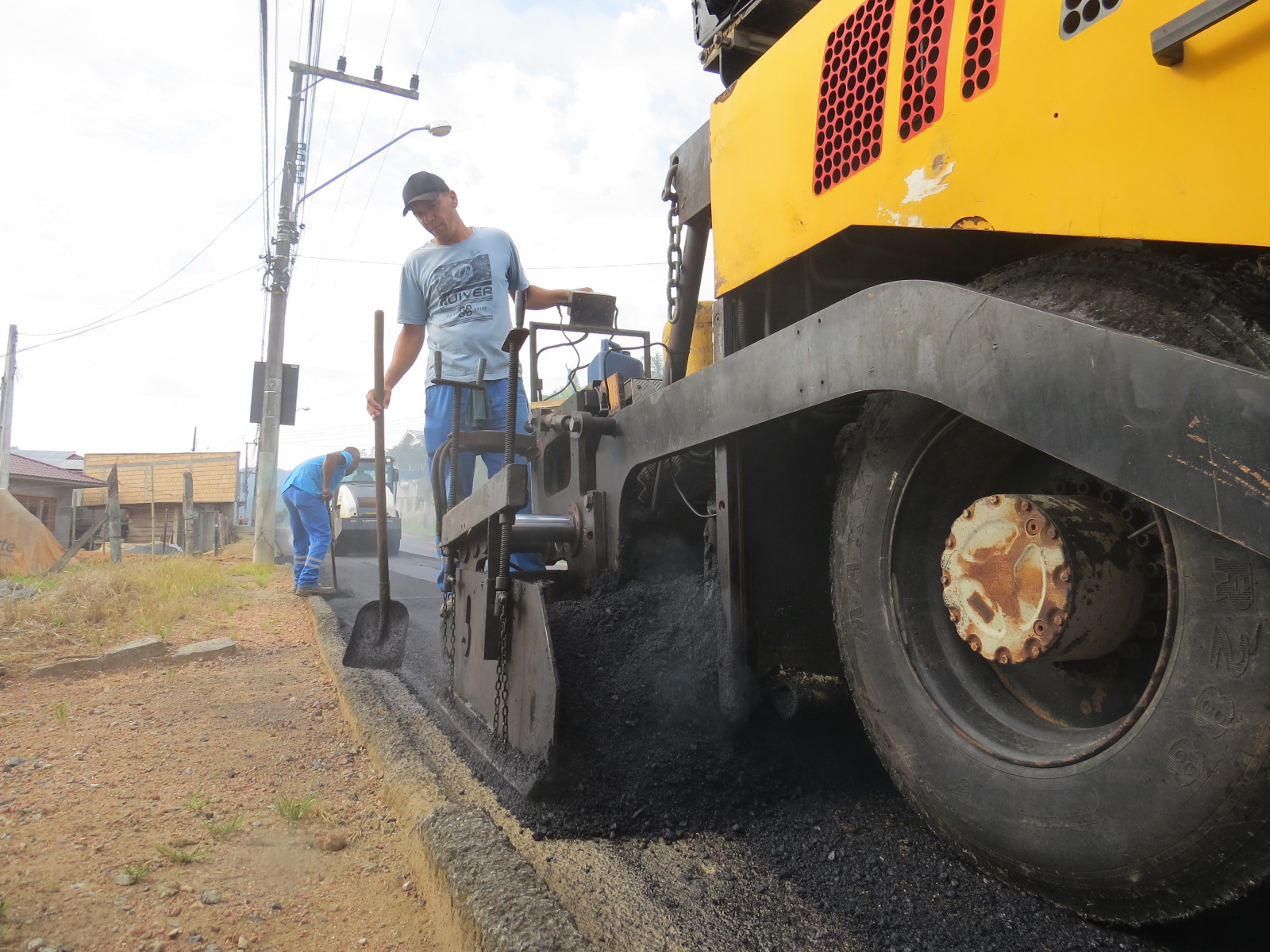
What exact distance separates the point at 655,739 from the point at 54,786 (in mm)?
2168

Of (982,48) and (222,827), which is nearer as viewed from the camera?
(982,48)

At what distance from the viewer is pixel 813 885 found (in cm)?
151

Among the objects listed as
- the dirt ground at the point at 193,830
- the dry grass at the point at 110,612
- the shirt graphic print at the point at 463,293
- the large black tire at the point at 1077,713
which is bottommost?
the dry grass at the point at 110,612

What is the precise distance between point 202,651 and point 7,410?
26.3 metres

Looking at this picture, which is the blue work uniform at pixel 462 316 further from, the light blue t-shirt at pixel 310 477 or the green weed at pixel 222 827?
the light blue t-shirt at pixel 310 477

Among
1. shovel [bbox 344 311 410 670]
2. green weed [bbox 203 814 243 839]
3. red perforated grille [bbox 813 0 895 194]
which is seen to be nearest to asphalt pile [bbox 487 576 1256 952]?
green weed [bbox 203 814 243 839]

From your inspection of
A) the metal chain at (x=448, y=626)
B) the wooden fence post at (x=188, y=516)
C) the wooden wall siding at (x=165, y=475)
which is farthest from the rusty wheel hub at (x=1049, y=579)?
the wooden wall siding at (x=165, y=475)

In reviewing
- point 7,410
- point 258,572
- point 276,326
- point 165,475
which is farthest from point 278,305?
point 165,475

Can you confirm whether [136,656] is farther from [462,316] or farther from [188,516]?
[188,516]

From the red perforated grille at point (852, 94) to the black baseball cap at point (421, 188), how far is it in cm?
265

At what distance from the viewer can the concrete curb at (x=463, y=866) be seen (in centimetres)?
133

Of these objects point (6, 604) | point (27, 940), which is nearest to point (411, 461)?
point (6, 604)

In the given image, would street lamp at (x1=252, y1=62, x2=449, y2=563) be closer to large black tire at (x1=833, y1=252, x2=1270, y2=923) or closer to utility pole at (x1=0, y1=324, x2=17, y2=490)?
utility pole at (x1=0, y1=324, x2=17, y2=490)

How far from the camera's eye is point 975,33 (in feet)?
3.74
